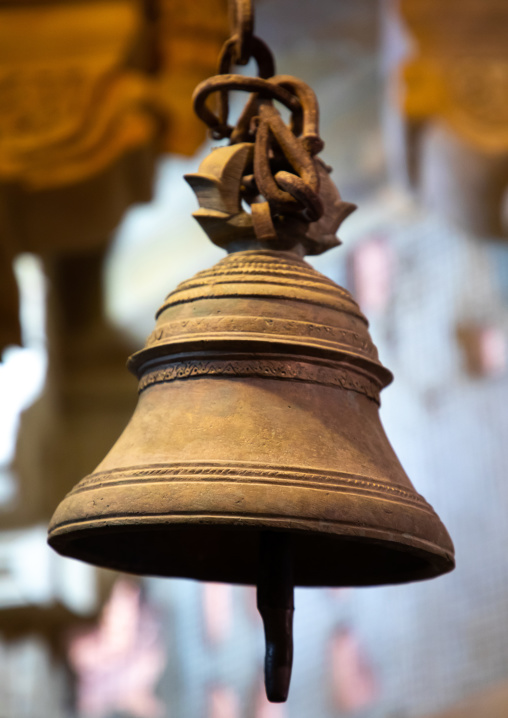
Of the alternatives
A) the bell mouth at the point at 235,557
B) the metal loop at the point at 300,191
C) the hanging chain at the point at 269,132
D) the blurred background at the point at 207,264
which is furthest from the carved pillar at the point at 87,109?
the metal loop at the point at 300,191

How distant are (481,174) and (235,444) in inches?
72.1

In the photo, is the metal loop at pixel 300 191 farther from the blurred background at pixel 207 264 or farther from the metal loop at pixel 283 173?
the blurred background at pixel 207 264

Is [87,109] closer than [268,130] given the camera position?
No

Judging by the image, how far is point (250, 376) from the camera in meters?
1.17

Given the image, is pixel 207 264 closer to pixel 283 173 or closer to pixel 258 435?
pixel 283 173

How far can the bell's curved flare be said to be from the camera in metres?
1.03

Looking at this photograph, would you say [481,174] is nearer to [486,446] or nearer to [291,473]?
[291,473]

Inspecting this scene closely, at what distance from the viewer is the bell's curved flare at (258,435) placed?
1.03m

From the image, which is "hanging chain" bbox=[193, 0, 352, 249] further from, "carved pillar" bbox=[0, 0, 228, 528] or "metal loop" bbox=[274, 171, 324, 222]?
"carved pillar" bbox=[0, 0, 228, 528]

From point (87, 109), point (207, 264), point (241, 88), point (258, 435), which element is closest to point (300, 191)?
point (241, 88)

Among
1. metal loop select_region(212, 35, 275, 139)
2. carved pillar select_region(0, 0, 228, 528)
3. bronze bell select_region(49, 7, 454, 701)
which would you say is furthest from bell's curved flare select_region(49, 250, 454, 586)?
carved pillar select_region(0, 0, 228, 528)

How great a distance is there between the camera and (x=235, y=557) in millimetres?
1475

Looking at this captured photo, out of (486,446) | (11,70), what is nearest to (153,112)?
(11,70)

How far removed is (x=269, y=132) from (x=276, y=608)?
0.57 metres
